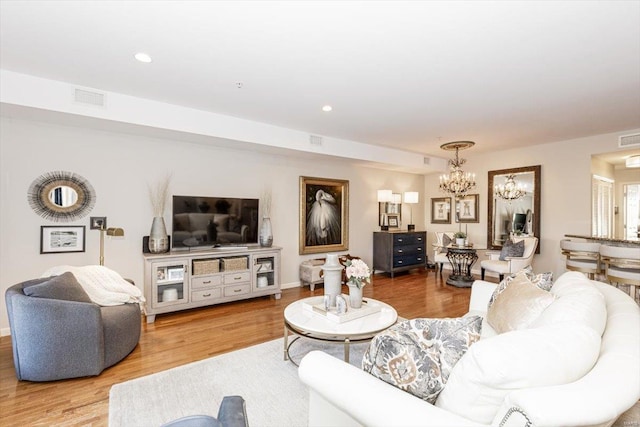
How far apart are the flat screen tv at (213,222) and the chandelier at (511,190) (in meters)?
4.68

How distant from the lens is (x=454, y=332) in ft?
4.33

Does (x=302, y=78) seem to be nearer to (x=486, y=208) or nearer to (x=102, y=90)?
(x=102, y=90)

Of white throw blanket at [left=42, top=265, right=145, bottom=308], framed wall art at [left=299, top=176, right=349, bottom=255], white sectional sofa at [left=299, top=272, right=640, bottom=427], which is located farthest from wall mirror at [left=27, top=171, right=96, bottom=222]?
white sectional sofa at [left=299, top=272, right=640, bottom=427]

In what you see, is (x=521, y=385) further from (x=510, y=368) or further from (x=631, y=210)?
(x=631, y=210)

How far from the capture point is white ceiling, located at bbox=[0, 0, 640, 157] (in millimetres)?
2029

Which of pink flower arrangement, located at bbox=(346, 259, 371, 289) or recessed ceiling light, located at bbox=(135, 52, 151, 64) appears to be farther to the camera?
pink flower arrangement, located at bbox=(346, 259, 371, 289)

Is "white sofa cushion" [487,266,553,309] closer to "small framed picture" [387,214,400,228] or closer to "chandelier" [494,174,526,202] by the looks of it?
"chandelier" [494,174,526,202]

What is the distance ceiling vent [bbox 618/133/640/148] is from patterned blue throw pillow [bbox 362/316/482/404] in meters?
5.40

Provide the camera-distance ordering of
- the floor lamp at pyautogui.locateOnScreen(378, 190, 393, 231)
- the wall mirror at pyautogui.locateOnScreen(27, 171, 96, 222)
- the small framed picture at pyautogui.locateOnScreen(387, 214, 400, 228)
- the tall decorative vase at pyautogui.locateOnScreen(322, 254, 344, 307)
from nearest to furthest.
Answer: the tall decorative vase at pyautogui.locateOnScreen(322, 254, 344, 307)
the wall mirror at pyautogui.locateOnScreen(27, 171, 96, 222)
the floor lamp at pyautogui.locateOnScreen(378, 190, 393, 231)
the small framed picture at pyautogui.locateOnScreen(387, 214, 400, 228)

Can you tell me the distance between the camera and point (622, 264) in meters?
3.89

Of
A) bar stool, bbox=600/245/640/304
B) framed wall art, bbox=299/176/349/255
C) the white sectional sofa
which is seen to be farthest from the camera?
framed wall art, bbox=299/176/349/255

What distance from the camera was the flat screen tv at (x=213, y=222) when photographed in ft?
13.8

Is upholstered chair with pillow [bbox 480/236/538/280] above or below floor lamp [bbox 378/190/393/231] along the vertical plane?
below

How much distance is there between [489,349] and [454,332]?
0.90 ft
